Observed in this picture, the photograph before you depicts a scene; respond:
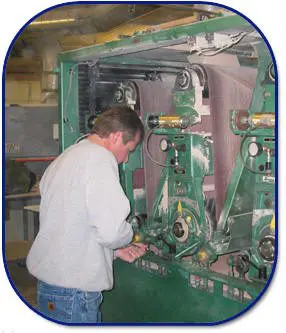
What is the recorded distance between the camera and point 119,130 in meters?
2.61

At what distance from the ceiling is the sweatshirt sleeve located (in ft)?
2.56

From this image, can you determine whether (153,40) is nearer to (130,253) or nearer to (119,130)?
(119,130)

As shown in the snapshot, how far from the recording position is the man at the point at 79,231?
7.18 feet

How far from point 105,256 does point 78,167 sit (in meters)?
0.48

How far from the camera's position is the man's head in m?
2.57

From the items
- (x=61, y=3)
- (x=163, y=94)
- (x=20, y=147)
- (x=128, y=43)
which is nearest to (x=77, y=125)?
(x=163, y=94)

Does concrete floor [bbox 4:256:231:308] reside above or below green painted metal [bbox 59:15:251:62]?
below

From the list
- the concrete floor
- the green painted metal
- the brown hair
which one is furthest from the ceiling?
the concrete floor

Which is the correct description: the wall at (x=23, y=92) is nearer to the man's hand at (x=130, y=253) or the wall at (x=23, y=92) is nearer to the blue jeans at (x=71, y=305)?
the man's hand at (x=130, y=253)

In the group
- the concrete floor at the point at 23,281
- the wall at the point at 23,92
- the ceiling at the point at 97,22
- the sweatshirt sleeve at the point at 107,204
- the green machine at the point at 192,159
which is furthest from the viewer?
the wall at the point at 23,92

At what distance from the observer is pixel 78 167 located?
2.27 metres

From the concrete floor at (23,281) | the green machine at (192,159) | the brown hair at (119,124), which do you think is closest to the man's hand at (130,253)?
the green machine at (192,159)

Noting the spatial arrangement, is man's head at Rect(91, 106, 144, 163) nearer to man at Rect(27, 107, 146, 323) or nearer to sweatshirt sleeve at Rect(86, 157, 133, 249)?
man at Rect(27, 107, 146, 323)

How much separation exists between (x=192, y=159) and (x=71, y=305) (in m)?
1.16
